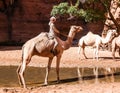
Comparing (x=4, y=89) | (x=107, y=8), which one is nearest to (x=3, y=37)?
(x=107, y=8)

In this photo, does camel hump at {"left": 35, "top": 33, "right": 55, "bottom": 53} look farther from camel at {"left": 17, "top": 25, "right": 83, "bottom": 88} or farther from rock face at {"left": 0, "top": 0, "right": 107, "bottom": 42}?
rock face at {"left": 0, "top": 0, "right": 107, "bottom": 42}

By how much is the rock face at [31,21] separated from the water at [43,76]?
15639 millimetres

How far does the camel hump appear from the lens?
1305 centimetres

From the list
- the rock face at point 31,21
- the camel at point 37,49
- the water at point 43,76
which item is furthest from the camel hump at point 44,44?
the rock face at point 31,21

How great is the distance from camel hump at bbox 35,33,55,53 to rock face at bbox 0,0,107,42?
64.5 feet

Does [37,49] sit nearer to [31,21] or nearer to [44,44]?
[44,44]

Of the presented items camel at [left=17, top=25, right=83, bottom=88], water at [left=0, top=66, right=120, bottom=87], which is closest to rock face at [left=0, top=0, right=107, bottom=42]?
water at [left=0, top=66, right=120, bottom=87]

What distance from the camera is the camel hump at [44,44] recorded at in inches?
514

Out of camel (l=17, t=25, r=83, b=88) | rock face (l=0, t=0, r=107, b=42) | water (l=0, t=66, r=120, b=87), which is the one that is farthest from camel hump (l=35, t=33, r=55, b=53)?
rock face (l=0, t=0, r=107, b=42)

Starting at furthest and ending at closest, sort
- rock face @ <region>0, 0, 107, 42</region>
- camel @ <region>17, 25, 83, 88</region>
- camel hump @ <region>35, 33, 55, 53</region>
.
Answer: rock face @ <region>0, 0, 107, 42</region>
camel hump @ <region>35, 33, 55, 53</region>
camel @ <region>17, 25, 83, 88</region>

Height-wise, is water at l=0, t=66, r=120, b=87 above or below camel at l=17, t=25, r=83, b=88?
below

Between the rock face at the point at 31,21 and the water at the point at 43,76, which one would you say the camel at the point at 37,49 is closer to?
the water at the point at 43,76

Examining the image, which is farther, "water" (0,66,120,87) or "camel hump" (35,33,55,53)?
"water" (0,66,120,87)

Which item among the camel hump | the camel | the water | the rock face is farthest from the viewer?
the rock face
